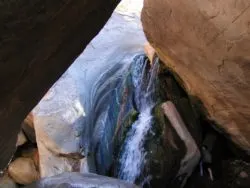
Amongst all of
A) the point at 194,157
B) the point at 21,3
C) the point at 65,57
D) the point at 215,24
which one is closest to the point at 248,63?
the point at 215,24

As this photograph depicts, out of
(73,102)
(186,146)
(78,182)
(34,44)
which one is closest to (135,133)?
(186,146)

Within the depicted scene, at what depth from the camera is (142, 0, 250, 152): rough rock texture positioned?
250 cm

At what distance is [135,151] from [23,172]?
4.16 ft

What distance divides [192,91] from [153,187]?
85 cm

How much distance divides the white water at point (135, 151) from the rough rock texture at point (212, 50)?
52 centimetres

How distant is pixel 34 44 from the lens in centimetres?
106

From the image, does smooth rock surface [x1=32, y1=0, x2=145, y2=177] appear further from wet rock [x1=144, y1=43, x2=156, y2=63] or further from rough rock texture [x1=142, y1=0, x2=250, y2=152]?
rough rock texture [x1=142, y1=0, x2=250, y2=152]

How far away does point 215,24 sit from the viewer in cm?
259

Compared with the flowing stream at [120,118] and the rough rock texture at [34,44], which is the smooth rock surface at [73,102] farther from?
the rough rock texture at [34,44]

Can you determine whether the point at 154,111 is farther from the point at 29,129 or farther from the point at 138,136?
the point at 29,129

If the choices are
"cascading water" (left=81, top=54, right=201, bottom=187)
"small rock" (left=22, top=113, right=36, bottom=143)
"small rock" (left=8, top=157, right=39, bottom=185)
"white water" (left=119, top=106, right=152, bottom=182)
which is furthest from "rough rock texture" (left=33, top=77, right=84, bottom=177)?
A: "small rock" (left=8, top=157, right=39, bottom=185)

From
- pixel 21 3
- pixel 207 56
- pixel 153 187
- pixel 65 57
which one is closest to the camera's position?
pixel 21 3

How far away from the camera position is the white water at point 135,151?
11.6 ft

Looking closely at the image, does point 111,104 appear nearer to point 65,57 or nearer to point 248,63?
point 248,63
